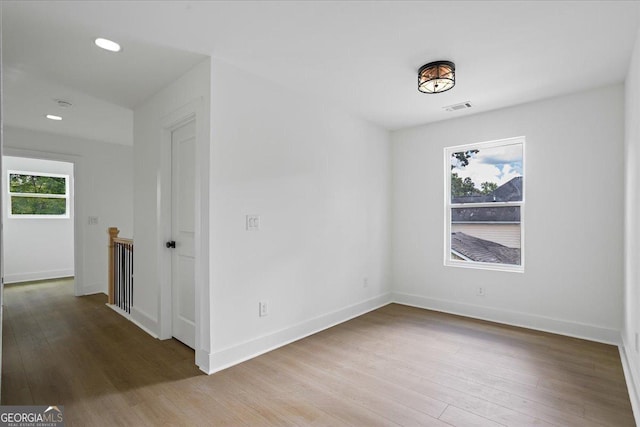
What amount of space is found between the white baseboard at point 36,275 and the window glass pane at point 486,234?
24.1 ft

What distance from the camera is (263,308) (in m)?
2.98

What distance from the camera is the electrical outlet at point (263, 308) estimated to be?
2959 millimetres

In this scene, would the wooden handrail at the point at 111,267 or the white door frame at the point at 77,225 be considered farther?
the white door frame at the point at 77,225

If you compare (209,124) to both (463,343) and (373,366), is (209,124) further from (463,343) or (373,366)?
(463,343)

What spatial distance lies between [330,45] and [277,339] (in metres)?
2.59

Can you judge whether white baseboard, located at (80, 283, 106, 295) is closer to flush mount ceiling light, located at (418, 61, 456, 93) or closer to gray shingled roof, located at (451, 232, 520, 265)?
gray shingled roof, located at (451, 232, 520, 265)

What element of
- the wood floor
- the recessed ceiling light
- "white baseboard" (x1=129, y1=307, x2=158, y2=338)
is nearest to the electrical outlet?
the wood floor

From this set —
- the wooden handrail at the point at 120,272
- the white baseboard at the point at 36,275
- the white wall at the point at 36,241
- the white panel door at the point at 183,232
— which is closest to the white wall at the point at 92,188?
the wooden handrail at the point at 120,272

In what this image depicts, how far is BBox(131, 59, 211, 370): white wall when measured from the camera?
104 inches

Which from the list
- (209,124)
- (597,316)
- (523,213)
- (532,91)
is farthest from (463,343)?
(209,124)

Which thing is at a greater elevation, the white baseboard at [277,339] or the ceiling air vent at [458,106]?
the ceiling air vent at [458,106]

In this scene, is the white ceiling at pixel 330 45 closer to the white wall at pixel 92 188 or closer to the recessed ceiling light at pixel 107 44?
the recessed ceiling light at pixel 107 44

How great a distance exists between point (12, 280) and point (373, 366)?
6.90 meters

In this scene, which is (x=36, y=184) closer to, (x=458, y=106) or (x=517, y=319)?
(x=458, y=106)
